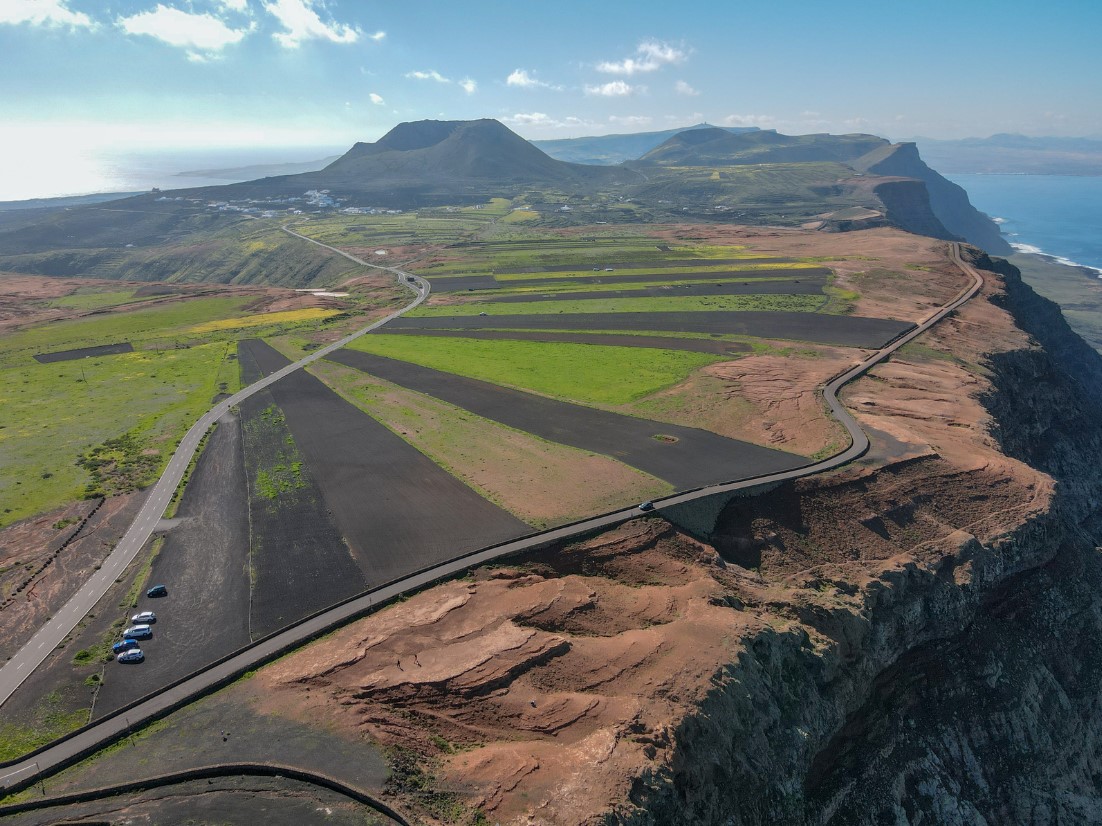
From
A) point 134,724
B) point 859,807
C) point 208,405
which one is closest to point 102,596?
point 134,724

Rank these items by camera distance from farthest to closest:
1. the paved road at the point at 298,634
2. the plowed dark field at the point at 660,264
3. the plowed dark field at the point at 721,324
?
the plowed dark field at the point at 660,264 → the plowed dark field at the point at 721,324 → the paved road at the point at 298,634

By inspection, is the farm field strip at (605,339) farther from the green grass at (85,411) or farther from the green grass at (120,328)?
the green grass at (120,328)

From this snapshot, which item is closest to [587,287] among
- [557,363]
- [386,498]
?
[557,363]

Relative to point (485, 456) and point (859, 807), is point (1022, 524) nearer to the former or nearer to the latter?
point (859, 807)

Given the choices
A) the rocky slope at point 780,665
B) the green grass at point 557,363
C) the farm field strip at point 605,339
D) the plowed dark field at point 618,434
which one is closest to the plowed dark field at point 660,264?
the farm field strip at point 605,339

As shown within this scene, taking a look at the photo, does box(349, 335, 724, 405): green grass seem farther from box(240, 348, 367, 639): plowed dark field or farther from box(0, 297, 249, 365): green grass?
box(0, 297, 249, 365): green grass
